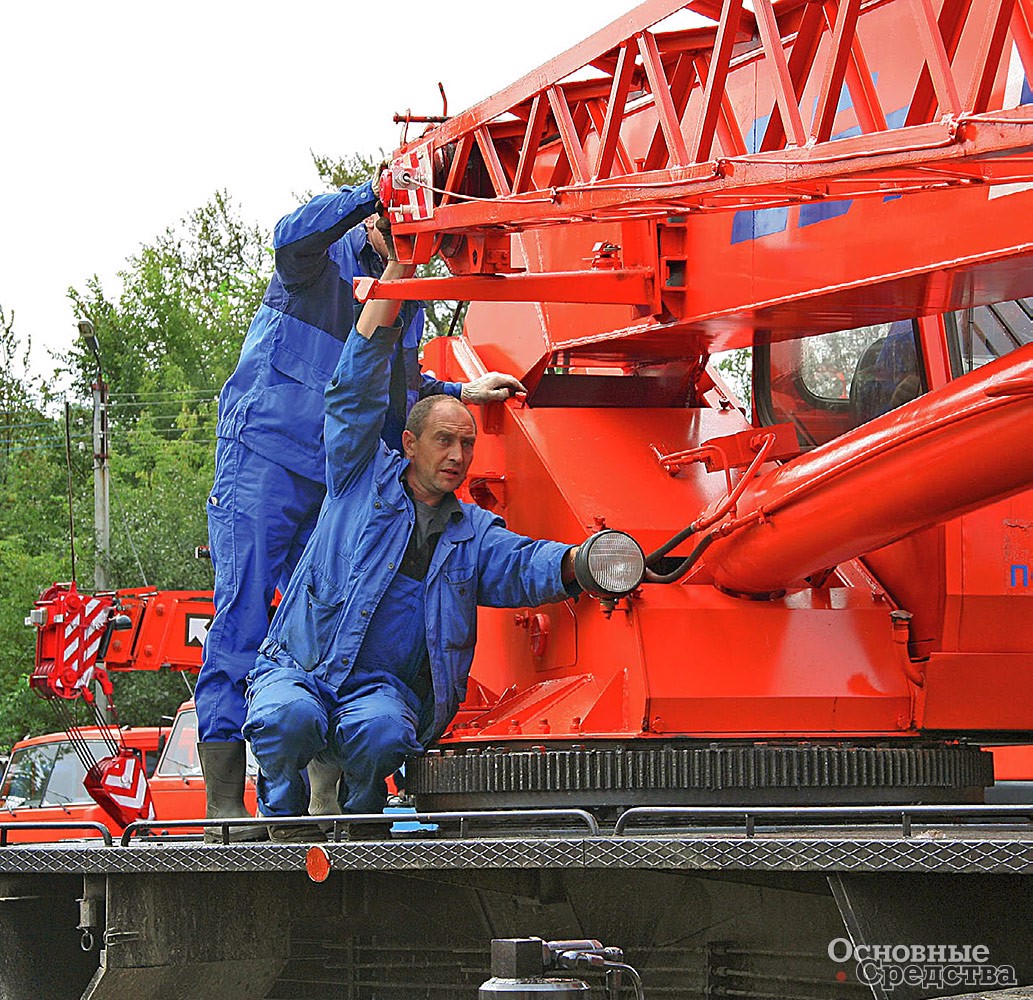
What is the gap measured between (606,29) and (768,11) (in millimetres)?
821

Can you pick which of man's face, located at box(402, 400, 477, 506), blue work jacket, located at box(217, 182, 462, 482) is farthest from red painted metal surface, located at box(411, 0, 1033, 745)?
blue work jacket, located at box(217, 182, 462, 482)

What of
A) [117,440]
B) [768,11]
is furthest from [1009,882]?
[117,440]

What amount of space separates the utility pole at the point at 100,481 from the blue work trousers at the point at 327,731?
1865cm

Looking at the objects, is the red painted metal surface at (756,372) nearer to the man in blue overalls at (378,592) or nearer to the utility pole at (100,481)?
the man in blue overalls at (378,592)

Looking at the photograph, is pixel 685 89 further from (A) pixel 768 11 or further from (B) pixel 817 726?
(B) pixel 817 726

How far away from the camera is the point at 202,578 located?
2942 centimetres

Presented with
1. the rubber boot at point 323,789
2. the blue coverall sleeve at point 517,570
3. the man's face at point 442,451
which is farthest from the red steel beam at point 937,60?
the rubber boot at point 323,789

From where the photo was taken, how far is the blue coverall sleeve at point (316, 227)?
6.47m

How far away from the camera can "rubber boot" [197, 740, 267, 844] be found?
716 cm

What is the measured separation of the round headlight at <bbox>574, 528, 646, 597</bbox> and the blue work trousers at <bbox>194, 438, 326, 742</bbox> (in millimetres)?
1745

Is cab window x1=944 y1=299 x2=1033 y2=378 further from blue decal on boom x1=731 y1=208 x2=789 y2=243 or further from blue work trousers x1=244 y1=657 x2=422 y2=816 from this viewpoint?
blue work trousers x1=244 y1=657 x2=422 y2=816

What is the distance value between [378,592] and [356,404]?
67cm

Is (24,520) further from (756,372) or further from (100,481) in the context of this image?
(756,372)

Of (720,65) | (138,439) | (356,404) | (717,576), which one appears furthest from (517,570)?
(138,439)
